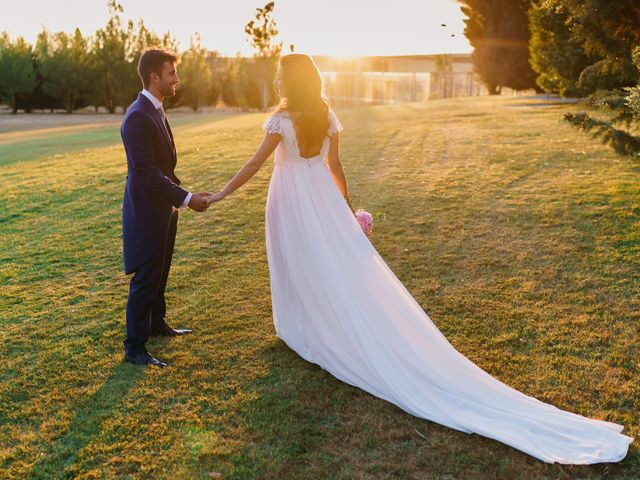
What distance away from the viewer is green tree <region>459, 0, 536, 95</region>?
42.2 m

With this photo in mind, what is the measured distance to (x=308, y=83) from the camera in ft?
15.8

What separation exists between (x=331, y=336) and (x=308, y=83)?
1.90 meters

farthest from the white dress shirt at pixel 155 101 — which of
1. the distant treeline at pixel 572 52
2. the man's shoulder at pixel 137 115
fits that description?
the distant treeline at pixel 572 52

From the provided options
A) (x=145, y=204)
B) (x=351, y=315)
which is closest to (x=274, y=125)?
(x=145, y=204)

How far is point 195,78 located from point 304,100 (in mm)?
47485

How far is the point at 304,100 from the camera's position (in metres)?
4.90

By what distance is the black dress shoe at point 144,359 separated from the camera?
5.18 metres

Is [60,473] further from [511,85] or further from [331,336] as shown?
[511,85]

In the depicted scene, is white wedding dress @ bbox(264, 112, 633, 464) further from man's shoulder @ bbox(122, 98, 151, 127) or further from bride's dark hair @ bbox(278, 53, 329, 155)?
man's shoulder @ bbox(122, 98, 151, 127)

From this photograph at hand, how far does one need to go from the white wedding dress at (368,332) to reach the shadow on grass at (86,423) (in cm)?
132

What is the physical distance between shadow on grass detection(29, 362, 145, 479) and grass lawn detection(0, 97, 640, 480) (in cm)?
1

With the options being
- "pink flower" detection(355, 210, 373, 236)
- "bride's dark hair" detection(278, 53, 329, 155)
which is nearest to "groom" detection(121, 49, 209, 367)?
"bride's dark hair" detection(278, 53, 329, 155)

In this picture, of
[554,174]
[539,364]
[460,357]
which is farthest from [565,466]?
[554,174]

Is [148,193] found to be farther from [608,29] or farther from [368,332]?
[608,29]
